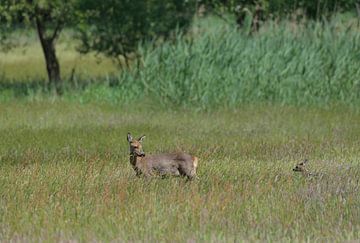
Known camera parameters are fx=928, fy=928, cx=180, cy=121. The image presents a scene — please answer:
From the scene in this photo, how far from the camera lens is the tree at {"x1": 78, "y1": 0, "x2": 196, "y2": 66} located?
2630 centimetres

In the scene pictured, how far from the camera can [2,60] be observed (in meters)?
45.0

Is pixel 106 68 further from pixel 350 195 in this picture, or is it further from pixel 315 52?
pixel 350 195

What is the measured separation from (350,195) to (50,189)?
3.10m

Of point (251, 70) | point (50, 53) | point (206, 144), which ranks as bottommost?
→ point (50, 53)

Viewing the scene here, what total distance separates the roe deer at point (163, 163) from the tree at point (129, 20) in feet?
52.5

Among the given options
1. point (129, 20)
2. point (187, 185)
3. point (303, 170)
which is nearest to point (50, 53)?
point (129, 20)

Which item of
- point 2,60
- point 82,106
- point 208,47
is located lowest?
point 2,60

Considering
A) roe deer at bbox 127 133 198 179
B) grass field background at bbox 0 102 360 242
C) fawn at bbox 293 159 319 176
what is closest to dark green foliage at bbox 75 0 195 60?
grass field background at bbox 0 102 360 242

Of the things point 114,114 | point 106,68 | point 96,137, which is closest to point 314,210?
point 96,137

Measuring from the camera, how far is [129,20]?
87.0ft

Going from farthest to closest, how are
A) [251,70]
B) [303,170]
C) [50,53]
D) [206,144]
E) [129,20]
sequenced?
[50,53]
[129,20]
[251,70]
[206,144]
[303,170]

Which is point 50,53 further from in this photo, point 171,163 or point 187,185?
point 187,185

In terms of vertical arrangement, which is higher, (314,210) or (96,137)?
(314,210)

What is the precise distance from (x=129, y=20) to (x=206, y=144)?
12939mm
